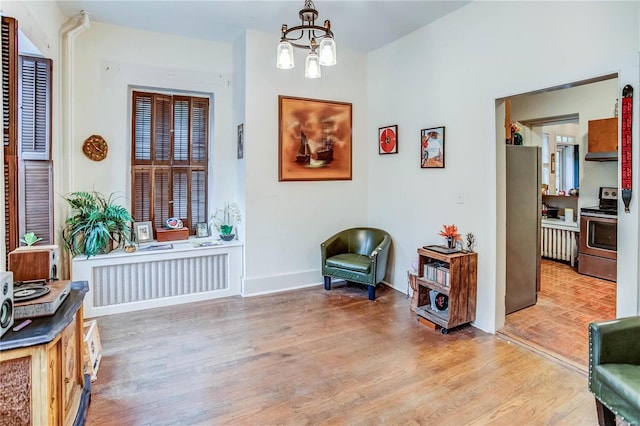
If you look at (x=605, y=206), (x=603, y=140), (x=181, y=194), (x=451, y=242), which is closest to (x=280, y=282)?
(x=181, y=194)

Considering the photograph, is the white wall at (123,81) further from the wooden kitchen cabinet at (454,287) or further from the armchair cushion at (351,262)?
the wooden kitchen cabinet at (454,287)

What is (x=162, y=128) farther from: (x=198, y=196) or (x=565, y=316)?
(x=565, y=316)

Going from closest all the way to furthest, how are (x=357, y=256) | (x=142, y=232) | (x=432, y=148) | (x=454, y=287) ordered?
1. (x=454, y=287)
2. (x=432, y=148)
3. (x=142, y=232)
4. (x=357, y=256)

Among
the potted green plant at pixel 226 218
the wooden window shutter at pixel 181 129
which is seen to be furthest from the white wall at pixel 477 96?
the wooden window shutter at pixel 181 129

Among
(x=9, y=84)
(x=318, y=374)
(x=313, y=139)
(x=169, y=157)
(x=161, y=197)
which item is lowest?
(x=318, y=374)

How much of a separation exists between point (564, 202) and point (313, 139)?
4.54 metres

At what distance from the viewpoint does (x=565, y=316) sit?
12.6ft

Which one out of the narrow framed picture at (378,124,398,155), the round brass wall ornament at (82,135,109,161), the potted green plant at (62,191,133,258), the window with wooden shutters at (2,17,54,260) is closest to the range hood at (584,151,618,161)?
the narrow framed picture at (378,124,398,155)

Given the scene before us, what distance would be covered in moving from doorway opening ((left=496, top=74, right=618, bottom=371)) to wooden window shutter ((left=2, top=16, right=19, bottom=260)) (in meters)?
3.76

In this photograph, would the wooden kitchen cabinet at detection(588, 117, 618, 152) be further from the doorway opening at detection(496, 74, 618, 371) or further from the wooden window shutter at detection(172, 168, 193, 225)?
the wooden window shutter at detection(172, 168, 193, 225)

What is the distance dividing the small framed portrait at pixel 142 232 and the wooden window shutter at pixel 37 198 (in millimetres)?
1080

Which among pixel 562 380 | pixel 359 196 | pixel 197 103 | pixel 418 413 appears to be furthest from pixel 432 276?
pixel 197 103

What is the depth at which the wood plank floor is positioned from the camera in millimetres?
2320

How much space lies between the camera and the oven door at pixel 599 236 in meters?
5.00
